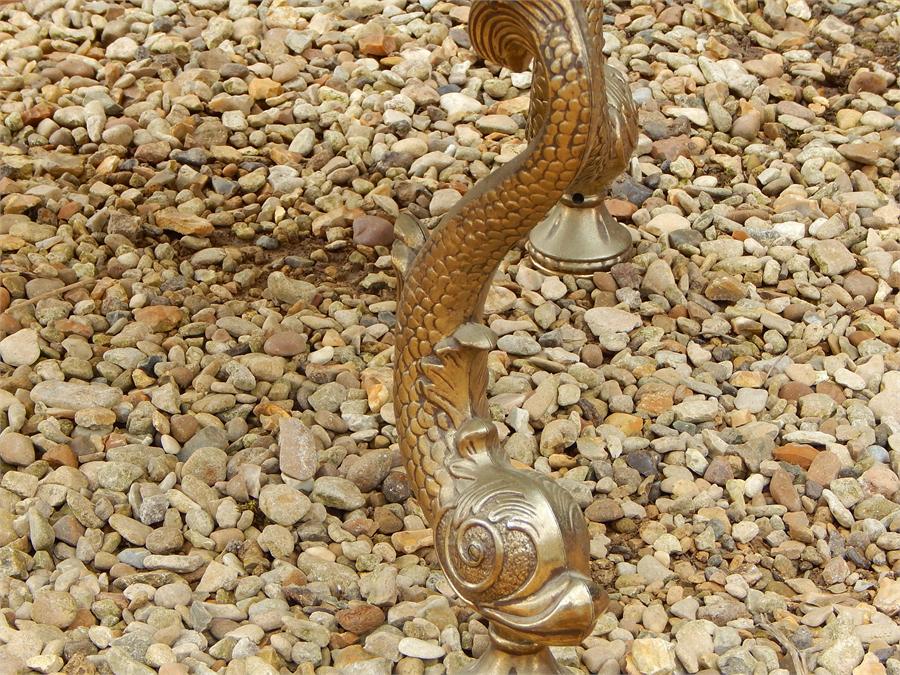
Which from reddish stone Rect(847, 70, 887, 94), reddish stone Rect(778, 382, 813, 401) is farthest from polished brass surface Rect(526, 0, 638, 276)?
reddish stone Rect(847, 70, 887, 94)

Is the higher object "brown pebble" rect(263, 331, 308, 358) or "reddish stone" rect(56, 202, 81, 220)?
"brown pebble" rect(263, 331, 308, 358)

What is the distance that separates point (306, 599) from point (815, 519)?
2.29ft

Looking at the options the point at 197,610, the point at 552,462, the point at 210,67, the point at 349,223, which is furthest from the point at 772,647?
the point at 210,67

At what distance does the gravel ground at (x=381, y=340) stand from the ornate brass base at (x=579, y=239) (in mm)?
77

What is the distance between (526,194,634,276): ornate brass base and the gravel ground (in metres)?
0.08

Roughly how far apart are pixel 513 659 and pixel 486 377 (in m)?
0.30

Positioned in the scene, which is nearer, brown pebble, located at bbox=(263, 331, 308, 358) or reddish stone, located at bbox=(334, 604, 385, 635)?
reddish stone, located at bbox=(334, 604, 385, 635)

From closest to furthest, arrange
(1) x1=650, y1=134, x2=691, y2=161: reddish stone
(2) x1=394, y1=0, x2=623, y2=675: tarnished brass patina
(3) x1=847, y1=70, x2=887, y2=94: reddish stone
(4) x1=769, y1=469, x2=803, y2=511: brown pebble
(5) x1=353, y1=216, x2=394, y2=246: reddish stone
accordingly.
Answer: (2) x1=394, y1=0, x2=623, y2=675: tarnished brass patina → (4) x1=769, y1=469, x2=803, y2=511: brown pebble → (5) x1=353, y1=216, x2=394, y2=246: reddish stone → (1) x1=650, y1=134, x2=691, y2=161: reddish stone → (3) x1=847, y1=70, x2=887, y2=94: reddish stone

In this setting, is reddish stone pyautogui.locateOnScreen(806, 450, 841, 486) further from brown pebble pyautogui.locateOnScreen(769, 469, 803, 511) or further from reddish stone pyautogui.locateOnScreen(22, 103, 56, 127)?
reddish stone pyautogui.locateOnScreen(22, 103, 56, 127)

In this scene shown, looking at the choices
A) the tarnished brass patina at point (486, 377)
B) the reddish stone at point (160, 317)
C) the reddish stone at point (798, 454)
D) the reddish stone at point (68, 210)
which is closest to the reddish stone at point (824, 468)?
the reddish stone at point (798, 454)

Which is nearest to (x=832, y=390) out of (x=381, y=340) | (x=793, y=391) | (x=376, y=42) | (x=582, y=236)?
(x=793, y=391)

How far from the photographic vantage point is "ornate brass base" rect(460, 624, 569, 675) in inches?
52.7

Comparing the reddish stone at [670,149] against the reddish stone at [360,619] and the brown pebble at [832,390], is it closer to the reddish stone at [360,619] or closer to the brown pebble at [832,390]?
the brown pebble at [832,390]

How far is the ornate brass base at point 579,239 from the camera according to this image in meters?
2.09
